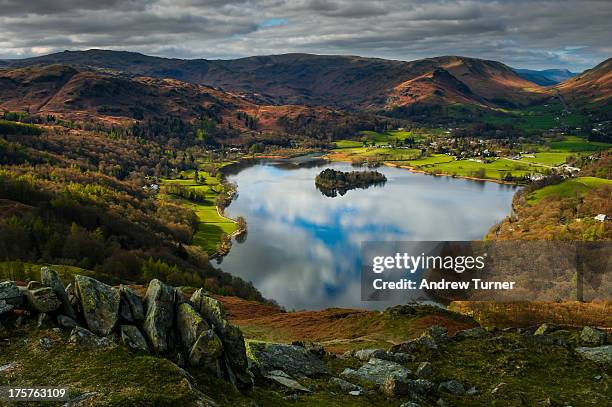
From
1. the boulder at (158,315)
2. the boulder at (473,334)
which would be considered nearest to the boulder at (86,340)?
the boulder at (158,315)

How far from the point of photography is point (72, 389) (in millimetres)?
14773

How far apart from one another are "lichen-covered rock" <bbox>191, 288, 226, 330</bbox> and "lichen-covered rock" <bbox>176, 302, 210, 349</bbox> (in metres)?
0.91

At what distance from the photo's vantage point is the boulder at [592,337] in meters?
29.8

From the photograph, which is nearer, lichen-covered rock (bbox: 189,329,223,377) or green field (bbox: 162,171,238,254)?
lichen-covered rock (bbox: 189,329,223,377)

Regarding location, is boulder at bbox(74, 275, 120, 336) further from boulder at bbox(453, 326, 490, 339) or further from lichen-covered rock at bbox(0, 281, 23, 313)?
boulder at bbox(453, 326, 490, 339)

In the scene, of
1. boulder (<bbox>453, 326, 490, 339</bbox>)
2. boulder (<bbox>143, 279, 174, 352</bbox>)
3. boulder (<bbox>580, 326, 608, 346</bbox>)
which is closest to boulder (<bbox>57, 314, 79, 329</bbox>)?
boulder (<bbox>143, 279, 174, 352</bbox>)

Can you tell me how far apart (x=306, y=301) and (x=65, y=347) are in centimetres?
7231

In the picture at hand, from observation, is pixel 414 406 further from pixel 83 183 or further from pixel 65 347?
pixel 83 183

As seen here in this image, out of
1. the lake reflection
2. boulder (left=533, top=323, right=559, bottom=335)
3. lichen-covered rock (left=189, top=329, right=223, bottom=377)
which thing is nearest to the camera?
lichen-covered rock (left=189, top=329, right=223, bottom=377)

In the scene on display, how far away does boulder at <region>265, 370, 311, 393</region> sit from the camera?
20.0m

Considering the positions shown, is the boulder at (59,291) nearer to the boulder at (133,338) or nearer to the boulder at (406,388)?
the boulder at (133,338)

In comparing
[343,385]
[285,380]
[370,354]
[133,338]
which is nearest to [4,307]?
[133,338]

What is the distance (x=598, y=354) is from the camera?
27.4 m

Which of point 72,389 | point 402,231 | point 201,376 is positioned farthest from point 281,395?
point 402,231
